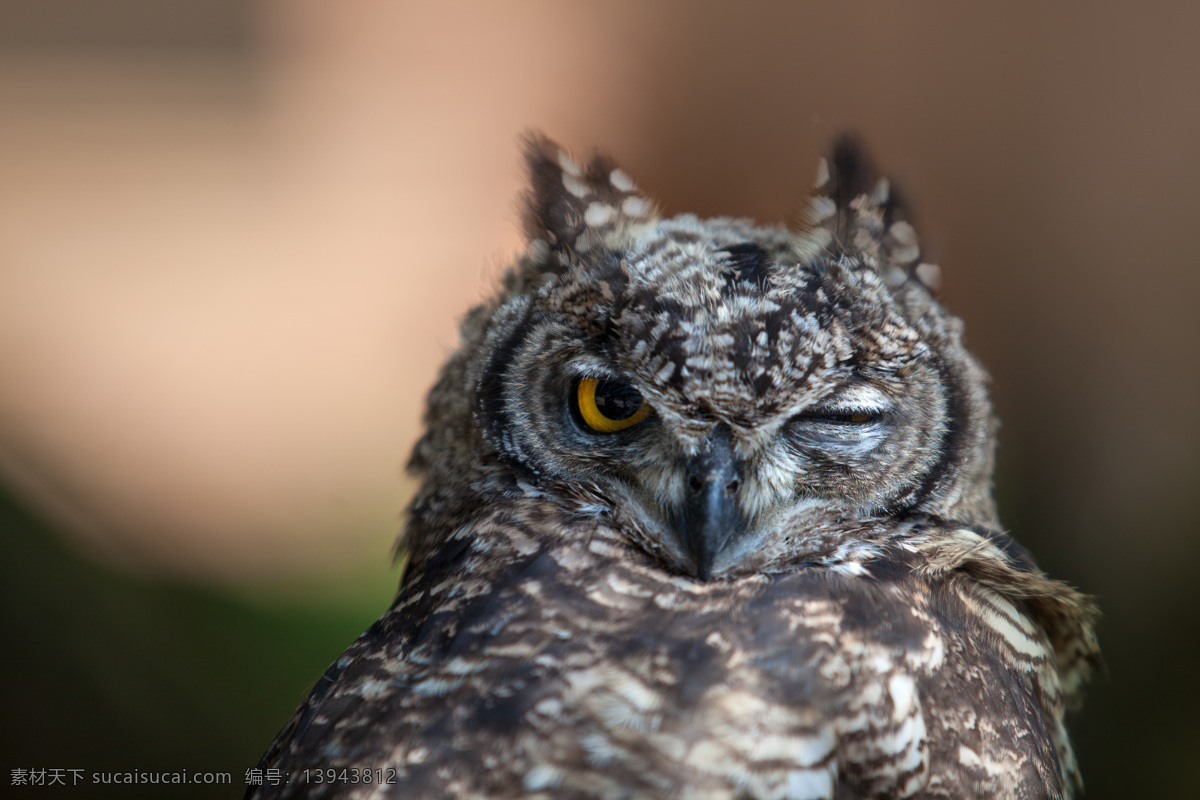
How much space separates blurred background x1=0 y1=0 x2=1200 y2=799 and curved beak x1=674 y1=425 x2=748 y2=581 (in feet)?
2.35

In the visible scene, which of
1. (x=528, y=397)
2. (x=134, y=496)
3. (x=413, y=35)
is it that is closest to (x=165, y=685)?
(x=134, y=496)

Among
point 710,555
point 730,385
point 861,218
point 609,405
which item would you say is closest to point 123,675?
point 609,405

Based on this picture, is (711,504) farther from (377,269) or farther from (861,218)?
(377,269)

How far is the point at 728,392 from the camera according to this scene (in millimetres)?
1228

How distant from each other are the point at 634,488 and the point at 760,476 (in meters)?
0.21

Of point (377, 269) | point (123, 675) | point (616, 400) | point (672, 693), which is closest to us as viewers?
point (672, 693)

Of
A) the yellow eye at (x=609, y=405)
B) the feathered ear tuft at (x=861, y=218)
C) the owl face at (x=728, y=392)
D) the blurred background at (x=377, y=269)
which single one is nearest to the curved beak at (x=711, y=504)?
the owl face at (x=728, y=392)

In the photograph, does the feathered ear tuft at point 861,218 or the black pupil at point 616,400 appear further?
the feathered ear tuft at point 861,218

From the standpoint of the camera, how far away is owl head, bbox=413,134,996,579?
4.10 feet

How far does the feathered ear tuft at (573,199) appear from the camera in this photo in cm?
156

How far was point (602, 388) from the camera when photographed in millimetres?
1343

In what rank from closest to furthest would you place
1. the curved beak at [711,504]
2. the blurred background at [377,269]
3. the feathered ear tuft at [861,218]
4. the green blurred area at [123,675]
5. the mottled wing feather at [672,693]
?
the mottled wing feather at [672,693], the curved beak at [711,504], the feathered ear tuft at [861,218], the green blurred area at [123,675], the blurred background at [377,269]

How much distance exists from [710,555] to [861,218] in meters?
0.74

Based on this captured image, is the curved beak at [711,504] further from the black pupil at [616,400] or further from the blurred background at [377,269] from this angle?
the blurred background at [377,269]
